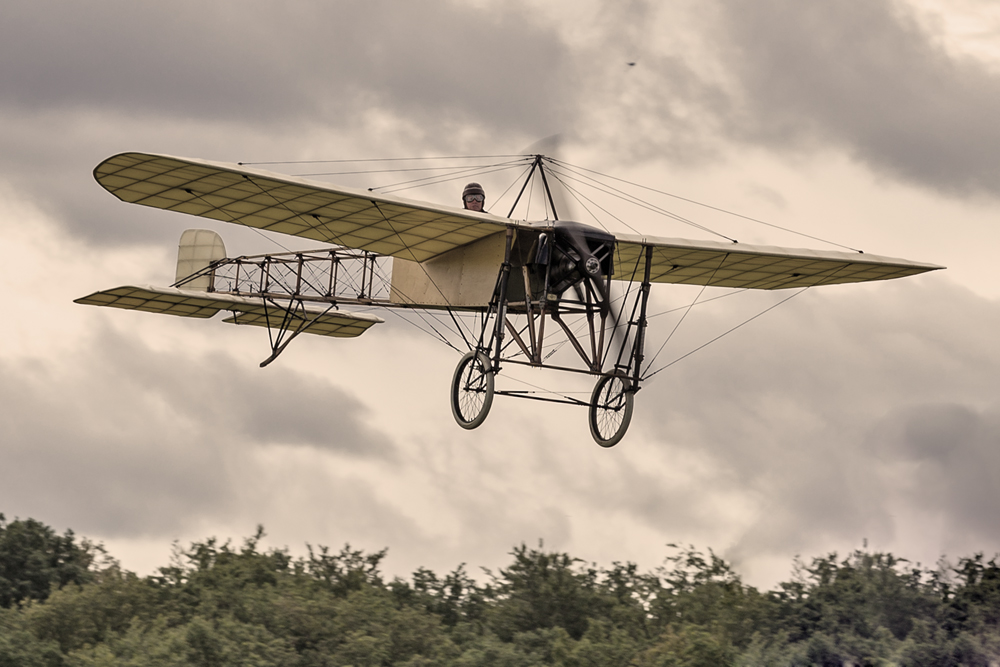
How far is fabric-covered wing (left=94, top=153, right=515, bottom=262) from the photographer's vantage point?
15.4m

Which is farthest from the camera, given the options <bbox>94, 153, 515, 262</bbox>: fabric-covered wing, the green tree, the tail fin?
the green tree

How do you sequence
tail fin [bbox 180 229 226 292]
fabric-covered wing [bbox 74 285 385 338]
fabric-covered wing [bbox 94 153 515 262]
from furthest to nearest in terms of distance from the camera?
tail fin [bbox 180 229 226 292] < fabric-covered wing [bbox 74 285 385 338] < fabric-covered wing [bbox 94 153 515 262]

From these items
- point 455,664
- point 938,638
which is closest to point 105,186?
point 455,664

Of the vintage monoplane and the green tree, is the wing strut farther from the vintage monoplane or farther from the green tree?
the green tree

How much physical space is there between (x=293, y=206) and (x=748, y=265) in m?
8.40

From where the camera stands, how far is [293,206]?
17078mm

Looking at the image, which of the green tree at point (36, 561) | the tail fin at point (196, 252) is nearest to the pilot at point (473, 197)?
the tail fin at point (196, 252)

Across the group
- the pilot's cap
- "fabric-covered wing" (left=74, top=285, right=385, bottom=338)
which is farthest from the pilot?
"fabric-covered wing" (left=74, top=285, right=385, bottom=338)

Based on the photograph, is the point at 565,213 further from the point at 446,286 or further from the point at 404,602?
the point at 404,602

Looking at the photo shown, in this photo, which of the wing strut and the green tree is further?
the green tree

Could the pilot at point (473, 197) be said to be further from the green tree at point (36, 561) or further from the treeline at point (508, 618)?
the green tree at point (36, 561)

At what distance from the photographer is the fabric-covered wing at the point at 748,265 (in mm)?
19045

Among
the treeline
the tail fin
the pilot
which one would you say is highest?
the tail fin

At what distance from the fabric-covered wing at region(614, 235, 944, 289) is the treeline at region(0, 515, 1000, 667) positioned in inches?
342
